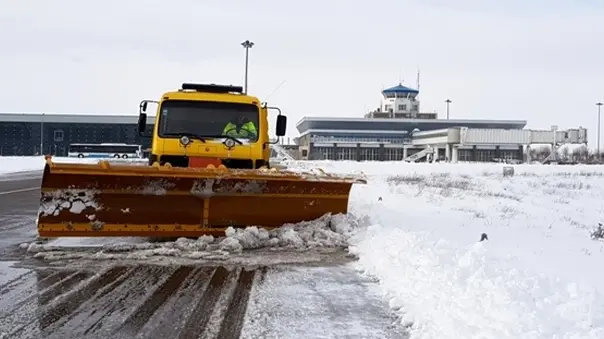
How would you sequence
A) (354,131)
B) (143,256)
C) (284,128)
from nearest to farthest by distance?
1. (143,256)
2. (284,128)
3. (354,131)

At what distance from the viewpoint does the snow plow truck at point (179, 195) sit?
762 cm

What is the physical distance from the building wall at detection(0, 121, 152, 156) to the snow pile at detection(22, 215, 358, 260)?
2822 inches

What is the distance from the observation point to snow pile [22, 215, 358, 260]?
7.40 m

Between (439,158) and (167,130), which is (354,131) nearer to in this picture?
(439,158)

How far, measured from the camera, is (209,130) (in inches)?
390

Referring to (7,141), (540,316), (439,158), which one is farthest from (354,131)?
(540,316)

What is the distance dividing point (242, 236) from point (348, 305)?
2.95 metres

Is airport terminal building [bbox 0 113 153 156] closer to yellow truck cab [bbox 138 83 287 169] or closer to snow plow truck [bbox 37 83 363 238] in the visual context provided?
yellow truck cab [bbox 138 83 287 169]

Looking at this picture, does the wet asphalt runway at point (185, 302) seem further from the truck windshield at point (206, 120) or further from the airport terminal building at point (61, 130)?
the airport terminal building at point (61, 130)

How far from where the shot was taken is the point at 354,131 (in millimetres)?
93500

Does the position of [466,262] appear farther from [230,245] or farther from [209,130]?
[209,130]

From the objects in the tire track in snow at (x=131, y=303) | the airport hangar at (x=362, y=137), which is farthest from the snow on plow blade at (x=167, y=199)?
the airport hangar at (x=362, y=137)

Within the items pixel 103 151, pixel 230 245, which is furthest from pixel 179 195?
pixel 103 151

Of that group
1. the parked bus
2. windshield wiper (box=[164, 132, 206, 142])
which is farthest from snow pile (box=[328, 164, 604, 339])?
the parked bus
